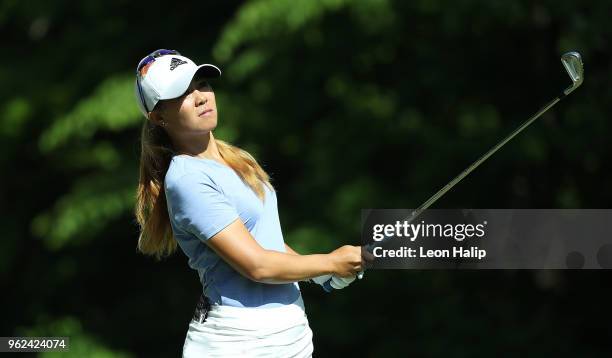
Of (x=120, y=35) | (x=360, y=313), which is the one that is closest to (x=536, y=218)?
(x=360, y=313)

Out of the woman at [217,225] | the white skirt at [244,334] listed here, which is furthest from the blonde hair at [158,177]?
the white skirt at [244,334]

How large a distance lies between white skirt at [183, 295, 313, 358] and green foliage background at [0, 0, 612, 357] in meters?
3.15

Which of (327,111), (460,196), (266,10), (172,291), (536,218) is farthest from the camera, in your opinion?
(172,291)

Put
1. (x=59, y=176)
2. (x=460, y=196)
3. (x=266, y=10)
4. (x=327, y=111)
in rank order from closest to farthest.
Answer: (x=266, y=10), (x=460, y=196), (x=327, y=111), (x=59, y=176)

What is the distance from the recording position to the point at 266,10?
5.13 meters

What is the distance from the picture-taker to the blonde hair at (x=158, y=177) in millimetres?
2223

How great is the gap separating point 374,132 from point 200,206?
380 cm

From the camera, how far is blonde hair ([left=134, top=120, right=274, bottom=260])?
2.22 meters

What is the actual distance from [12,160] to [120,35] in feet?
4.30

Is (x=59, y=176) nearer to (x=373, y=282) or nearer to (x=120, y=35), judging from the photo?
(x=120, y=35)
